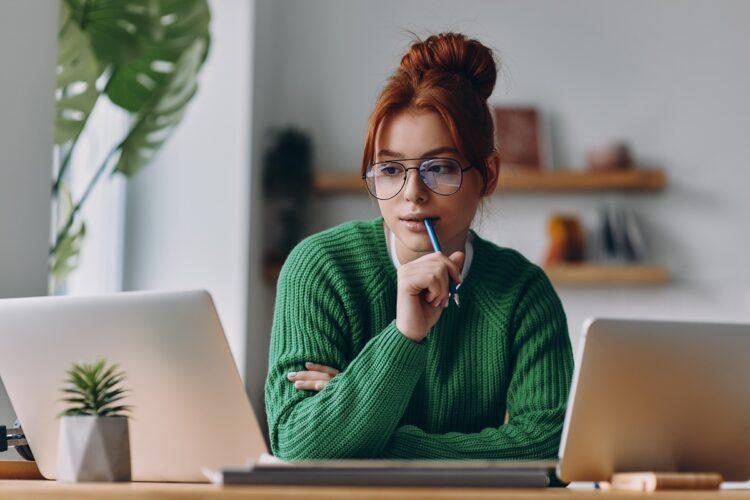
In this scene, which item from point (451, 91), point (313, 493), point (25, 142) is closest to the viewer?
point (313, 493)

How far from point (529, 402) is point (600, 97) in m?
2.82

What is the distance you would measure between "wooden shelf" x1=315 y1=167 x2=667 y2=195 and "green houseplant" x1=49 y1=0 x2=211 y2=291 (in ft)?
4.28

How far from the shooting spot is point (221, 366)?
1.12 metres

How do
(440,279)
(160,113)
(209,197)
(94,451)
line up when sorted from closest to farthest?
(94,451) < (440,279) < (160,113) < (209,197)

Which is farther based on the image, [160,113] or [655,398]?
[160,113]

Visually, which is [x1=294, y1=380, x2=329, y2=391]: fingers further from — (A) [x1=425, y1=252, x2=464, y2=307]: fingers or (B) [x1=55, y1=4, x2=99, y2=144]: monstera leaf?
(B) [x1=55, y1=4, x2=99, y2=144]: monstera leaf

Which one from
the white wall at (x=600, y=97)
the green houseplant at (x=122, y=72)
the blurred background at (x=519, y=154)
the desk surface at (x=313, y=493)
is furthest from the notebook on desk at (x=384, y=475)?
the white wall at (x=600, y=97)

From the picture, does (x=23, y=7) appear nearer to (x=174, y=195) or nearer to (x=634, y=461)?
Answer: (x=634, y=461)

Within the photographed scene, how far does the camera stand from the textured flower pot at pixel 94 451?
1.06 metres

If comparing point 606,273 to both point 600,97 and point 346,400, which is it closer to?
point 600,97

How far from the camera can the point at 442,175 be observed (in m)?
1.40

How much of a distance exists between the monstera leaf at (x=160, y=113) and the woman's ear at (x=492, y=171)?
4.33 ft

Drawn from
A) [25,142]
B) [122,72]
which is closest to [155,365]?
[25,142]

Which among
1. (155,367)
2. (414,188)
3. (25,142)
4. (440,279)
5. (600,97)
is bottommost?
(155,367)
